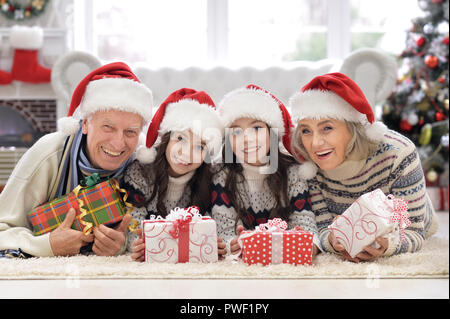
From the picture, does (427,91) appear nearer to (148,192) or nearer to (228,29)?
(228,29)

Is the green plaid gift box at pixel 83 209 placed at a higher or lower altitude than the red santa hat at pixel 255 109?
lower

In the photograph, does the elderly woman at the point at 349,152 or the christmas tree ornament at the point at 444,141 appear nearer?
the elderly woman at the point at 349,152

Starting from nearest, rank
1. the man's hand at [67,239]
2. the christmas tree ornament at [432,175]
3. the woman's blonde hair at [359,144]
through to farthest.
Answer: the man's hand at [67,239]
the woman's blonde hair at [359,144]
the christmas tree ornament at [432,175]

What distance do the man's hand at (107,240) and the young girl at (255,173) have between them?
0.39m

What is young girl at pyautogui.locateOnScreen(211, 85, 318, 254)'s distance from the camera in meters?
2.02

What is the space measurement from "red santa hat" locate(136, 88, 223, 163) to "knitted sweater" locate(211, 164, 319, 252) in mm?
174

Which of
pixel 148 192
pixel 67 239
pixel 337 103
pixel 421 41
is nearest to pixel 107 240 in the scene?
pixel 67 239

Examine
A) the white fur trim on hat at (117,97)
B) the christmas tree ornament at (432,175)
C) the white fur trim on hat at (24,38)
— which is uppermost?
the white fur trim on hat at (24,38)

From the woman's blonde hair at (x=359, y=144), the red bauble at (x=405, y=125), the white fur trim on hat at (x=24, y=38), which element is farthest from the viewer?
the white fur trim on hat at (x=24, y=38)

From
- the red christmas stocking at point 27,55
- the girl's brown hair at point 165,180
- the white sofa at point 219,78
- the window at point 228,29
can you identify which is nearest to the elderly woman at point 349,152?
the girl's brown hair at point 165,180

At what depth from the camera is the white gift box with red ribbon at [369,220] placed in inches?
66.6

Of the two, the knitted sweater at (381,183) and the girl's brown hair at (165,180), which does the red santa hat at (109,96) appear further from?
the knitted sweater at (381,183)

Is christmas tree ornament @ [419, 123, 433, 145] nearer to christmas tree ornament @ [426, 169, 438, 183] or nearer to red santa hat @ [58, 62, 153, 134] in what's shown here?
christmas tree ornament @ [426, 169, 438, 183]

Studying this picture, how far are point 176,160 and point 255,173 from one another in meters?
0.34
